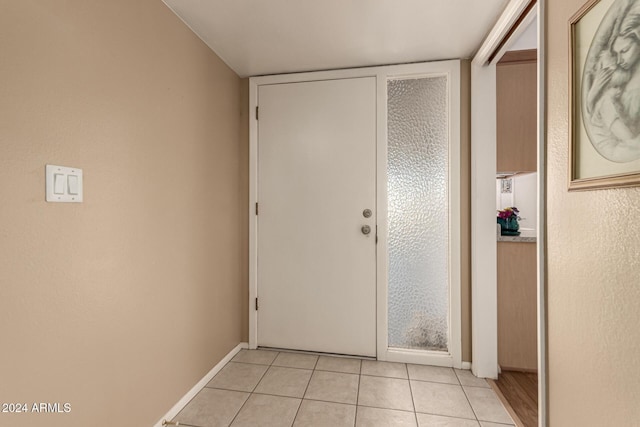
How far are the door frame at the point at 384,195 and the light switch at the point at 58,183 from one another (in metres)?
1.46

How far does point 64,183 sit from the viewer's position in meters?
1.11

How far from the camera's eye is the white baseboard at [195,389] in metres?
1.65

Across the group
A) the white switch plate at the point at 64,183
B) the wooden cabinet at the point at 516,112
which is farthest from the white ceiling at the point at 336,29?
the white switch plate at the point at 64,183

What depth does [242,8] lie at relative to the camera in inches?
66.3

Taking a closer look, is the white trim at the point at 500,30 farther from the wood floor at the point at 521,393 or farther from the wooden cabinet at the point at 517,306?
the wood floor at the point at 521,393

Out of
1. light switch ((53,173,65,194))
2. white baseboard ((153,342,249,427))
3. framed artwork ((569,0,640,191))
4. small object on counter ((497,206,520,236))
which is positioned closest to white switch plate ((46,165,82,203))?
light switch ((53,173,65,194))

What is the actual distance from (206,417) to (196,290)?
0.69 meters

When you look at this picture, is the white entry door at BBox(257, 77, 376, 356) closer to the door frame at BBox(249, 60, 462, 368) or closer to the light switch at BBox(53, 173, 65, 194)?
the door frame at BBox(249, 60, 462, 368)

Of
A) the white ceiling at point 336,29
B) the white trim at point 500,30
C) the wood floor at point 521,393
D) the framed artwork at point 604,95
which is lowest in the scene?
the wood floor at point 521,393

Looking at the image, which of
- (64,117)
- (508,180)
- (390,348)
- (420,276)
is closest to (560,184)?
(420,276)

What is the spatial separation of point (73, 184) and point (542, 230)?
1.85m

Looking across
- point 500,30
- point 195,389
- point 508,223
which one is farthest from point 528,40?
point 195,389

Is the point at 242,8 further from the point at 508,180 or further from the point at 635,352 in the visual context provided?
the point at 508,180

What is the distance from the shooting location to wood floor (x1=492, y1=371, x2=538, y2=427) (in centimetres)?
172
